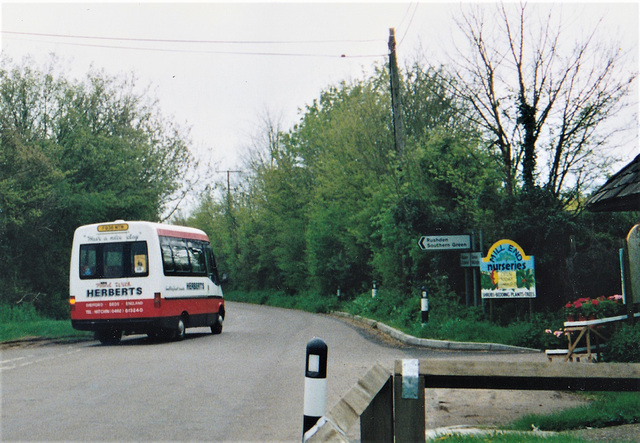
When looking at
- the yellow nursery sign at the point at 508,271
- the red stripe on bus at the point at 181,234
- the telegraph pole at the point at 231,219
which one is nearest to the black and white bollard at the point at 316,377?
the yellow nursery sign at the point at 508,271

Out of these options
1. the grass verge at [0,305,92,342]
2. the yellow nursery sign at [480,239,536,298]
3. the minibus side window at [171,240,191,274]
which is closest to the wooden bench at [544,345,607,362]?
the yellow nursery sign at [480,239,536,298]

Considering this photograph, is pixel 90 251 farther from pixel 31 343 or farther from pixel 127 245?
pixel 31 343

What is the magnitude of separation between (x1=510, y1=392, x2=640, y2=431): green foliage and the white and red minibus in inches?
474

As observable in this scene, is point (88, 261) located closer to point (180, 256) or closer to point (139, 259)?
→ point (139, 259)

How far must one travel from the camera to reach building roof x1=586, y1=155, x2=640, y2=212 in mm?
7913

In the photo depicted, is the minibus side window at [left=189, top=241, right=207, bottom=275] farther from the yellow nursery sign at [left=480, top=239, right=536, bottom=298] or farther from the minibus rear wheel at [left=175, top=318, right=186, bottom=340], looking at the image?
the yellow nursery sign at [left=480, top=239, right=536, bottom=298]

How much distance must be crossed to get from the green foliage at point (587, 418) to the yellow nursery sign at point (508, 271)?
8.71 metres

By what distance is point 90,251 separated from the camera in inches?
708

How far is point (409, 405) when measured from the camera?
3.85 m

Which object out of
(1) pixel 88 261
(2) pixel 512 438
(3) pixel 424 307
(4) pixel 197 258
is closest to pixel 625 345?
(2) pixel 512 438

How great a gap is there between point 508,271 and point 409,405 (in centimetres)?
1278

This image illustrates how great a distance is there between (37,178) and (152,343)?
928 centimetres

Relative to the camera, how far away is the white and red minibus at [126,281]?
17.4 meters

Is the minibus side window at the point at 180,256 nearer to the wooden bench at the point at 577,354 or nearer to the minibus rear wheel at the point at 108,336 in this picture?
the minibus rear wheel at the point at 108,336
